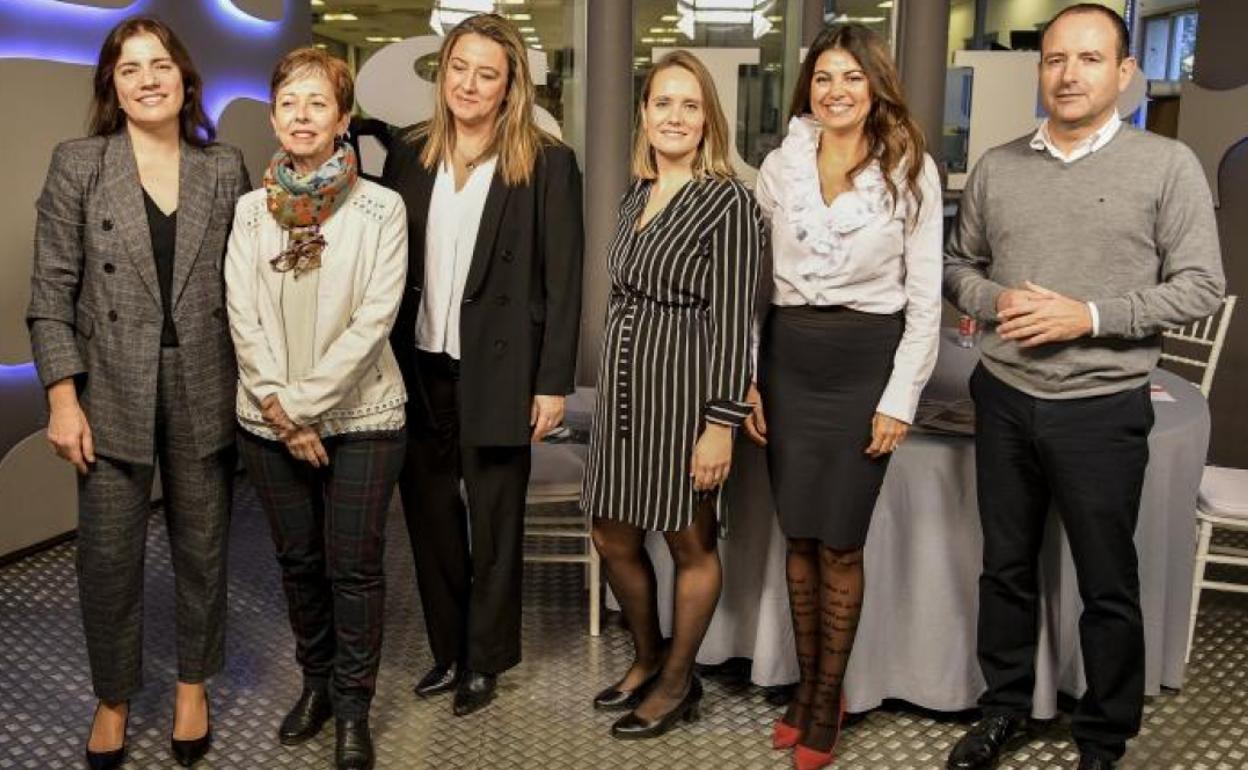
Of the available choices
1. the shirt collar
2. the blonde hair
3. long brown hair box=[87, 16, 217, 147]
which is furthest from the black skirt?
long brown hair box=[87, 16, 217, 147]

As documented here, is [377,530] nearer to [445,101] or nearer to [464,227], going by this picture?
[464,227]

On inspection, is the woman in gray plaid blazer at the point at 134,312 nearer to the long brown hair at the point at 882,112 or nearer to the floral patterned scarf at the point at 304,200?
the floral patterned scarf at the point at 304,200

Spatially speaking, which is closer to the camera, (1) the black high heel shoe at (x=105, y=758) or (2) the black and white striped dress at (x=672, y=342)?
(2) the black and white striped dress at (x=672, y=342)

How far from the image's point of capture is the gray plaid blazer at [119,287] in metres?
2.25

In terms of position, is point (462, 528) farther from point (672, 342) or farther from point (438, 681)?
point (672, 342)

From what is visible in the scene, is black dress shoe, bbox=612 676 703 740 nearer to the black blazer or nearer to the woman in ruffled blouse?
the woman in ruffled blouse

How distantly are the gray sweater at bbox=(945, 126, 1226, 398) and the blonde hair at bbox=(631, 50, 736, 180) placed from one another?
1.86 ft

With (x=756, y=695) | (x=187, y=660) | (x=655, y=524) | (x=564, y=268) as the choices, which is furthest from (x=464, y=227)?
(x=756, y=695)

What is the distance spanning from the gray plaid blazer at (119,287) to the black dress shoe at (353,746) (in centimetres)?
72

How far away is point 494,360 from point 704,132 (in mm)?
665

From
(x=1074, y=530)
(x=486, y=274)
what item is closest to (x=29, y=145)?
(x=486, y=274)

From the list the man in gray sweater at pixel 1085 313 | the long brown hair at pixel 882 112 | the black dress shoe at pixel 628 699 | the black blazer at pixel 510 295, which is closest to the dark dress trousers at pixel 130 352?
the black blazer at pixel 510 295

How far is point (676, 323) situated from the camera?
7.66 feet

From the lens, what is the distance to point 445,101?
2.42 meters
